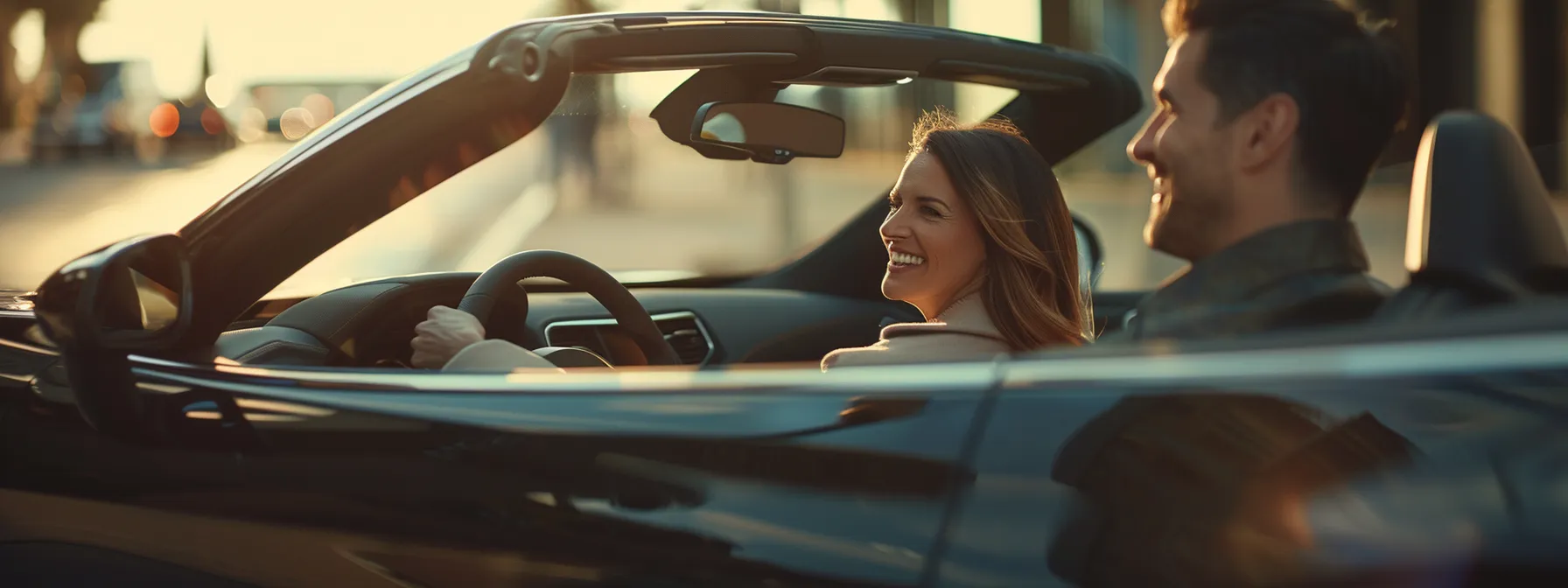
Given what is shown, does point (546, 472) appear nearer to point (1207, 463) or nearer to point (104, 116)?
point (1207, 463)

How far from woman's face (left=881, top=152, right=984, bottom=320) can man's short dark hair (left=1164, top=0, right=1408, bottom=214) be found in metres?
1.05

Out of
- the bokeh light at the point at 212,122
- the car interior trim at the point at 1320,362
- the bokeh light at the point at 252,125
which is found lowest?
the bokeh light at the point at 252,125

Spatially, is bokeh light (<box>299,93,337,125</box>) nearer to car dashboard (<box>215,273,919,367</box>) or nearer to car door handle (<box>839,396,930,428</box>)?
car dashboard (<box>215,273,919,367</box>)

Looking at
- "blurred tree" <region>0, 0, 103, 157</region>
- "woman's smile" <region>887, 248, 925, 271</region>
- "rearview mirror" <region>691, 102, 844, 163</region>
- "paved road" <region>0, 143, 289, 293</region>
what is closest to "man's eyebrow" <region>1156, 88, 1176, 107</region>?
"woman's smile" <region>887, 248, 925, 271</region>

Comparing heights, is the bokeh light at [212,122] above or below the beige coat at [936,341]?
below

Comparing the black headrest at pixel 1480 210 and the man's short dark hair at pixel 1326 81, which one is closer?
the black headrest at pixel 1480 210

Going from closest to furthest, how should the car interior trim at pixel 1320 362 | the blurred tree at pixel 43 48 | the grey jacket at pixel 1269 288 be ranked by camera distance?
1. the car interior trim at pixel 1320 362
2. the grey jacket at pixel 1269 288
3. the blurred tree at pixel 43 48

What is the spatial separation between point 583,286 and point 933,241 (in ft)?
2.77

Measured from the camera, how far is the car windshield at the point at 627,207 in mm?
10023

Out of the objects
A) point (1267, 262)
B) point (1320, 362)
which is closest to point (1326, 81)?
point (1267, 262)

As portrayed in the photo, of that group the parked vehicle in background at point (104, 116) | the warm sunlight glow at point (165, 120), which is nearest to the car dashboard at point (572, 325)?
the warm sunlight glow at point (165, 120)

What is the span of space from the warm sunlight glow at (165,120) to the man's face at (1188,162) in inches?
1395

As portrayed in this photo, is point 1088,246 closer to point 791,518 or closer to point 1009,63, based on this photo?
point 1009,63

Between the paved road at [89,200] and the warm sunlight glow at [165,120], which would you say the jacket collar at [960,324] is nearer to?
the paved road at [89,200]
